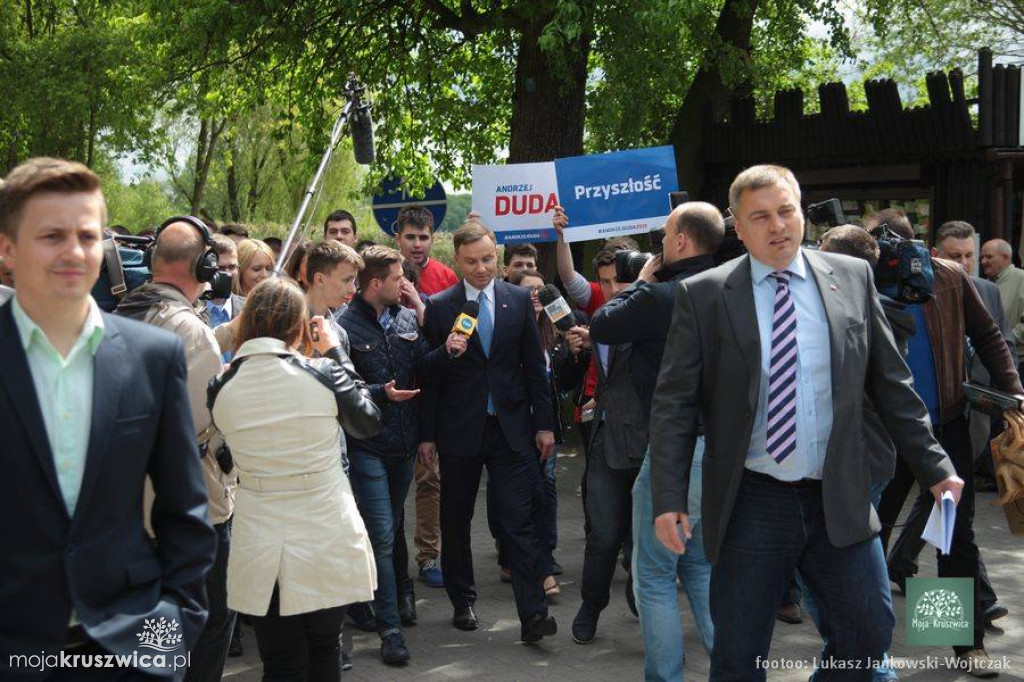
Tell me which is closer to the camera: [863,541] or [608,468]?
[863,541]

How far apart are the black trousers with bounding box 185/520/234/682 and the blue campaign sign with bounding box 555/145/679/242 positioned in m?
5.52

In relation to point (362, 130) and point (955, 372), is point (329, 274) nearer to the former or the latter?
point (362, 130)

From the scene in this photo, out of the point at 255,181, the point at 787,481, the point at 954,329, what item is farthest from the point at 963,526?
the point at 255,181

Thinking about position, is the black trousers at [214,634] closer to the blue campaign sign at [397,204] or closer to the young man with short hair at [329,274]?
the young man with short hair at [329,274]

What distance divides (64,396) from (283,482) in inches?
68.4

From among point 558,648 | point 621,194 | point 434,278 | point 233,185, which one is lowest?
point 558,648

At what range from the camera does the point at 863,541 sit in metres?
4.17

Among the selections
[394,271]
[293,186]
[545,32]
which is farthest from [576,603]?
[293,186]

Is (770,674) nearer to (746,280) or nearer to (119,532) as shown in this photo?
(746,280)

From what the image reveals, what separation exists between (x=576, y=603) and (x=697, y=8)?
6952 millimetres

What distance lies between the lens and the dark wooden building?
41.6 ft

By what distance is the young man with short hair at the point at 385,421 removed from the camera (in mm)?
6449

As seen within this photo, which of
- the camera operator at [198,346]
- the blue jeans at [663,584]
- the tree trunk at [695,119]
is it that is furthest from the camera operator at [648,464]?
the tree trunk at [695,119]

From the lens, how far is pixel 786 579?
427 centimetres
